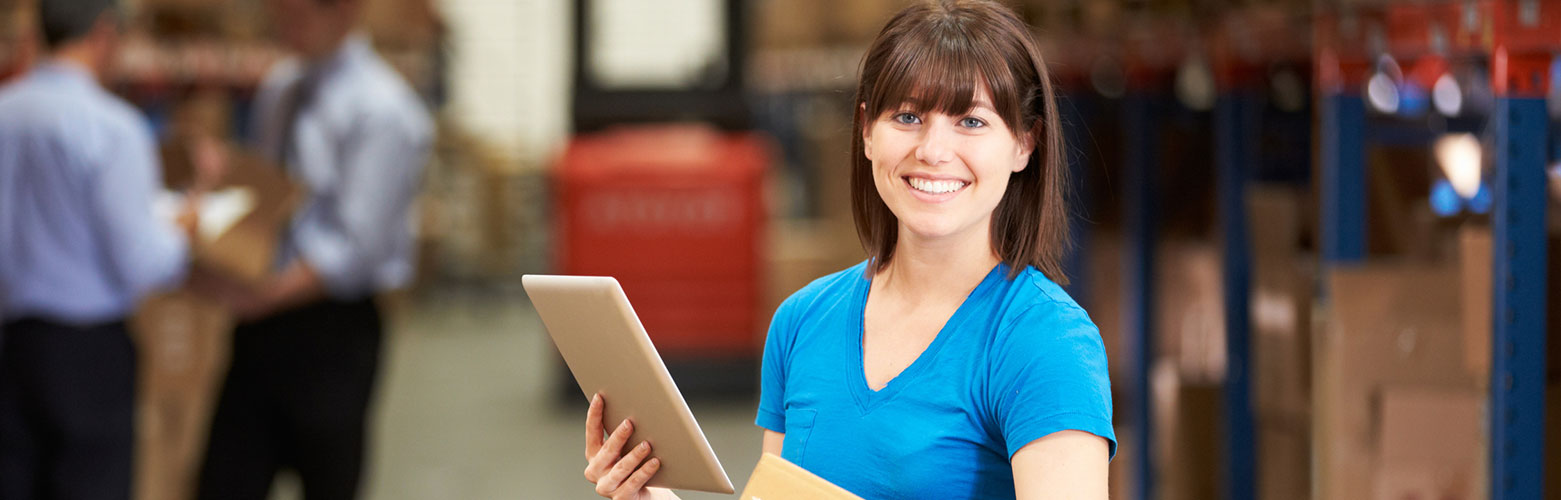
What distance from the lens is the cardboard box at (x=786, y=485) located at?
147 cm

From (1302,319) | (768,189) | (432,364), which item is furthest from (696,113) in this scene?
(1302,319)

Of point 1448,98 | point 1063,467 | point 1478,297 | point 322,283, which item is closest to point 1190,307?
point 1448,98

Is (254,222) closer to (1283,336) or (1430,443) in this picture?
(1283,336)

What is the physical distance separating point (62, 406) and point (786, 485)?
2.63 meters

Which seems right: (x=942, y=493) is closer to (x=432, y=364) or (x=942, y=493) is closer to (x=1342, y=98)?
(x=1342, y=98)

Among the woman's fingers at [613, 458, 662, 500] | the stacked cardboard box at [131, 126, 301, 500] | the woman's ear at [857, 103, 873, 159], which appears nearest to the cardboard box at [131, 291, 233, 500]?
the stacked cardboard box at [131, 126, 301, 500]

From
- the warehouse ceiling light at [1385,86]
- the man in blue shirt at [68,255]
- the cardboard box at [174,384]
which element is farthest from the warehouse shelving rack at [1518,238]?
the cardboard box at [174,384]

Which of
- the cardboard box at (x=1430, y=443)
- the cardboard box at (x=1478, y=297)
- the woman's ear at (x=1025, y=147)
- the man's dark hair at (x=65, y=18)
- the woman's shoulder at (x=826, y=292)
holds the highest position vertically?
the man's dark hair at (x=65, y=18)

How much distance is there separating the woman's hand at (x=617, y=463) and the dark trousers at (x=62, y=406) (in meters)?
2.32

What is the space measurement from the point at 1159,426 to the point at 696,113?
3739 millimetres

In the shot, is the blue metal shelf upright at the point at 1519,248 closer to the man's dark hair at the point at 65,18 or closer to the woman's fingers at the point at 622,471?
the woman's fingers at the point at 622,471

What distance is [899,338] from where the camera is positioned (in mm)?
1601

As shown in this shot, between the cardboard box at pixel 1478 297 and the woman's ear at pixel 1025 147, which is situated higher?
the woman's ear at pixel 1025 147

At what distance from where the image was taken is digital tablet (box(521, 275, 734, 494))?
61.3 inches
